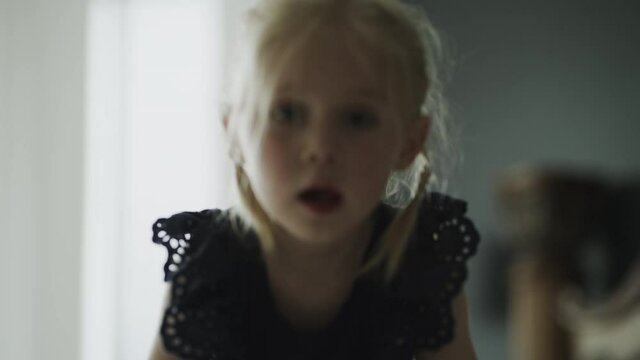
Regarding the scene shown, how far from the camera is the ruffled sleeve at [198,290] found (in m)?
0.73

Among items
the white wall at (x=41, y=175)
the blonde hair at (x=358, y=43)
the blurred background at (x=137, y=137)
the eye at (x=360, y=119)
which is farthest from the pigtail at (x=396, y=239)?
the white wall at (x=41, y=175)

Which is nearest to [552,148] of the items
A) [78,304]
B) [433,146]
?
[433,146]

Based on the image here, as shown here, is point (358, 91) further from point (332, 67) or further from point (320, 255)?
point (320, 255)

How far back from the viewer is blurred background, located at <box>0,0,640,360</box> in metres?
1.42

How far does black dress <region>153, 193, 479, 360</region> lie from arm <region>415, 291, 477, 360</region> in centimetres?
3

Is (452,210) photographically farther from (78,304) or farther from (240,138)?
(78,304)

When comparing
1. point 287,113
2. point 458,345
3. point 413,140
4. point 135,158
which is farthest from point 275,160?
point 135,158

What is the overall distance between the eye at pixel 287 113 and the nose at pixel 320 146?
2 cm

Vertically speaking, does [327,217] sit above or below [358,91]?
below

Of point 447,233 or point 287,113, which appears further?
point 447,233

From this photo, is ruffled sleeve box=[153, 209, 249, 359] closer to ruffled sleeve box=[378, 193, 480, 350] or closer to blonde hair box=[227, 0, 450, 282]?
blonde hair box=[227, 0, 450, 282]

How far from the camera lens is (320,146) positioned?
68cm

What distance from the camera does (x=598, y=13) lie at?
142cm

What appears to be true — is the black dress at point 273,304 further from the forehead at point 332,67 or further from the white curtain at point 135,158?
the white curtain at point 135,158
